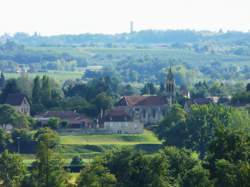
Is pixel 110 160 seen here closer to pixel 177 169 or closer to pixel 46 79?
pixel 177 169

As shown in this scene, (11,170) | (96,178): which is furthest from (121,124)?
(96,178)

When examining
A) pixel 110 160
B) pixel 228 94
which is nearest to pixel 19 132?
pixel 110 160

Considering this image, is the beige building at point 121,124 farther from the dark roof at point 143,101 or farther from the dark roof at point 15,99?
the dark roof at point 143,101

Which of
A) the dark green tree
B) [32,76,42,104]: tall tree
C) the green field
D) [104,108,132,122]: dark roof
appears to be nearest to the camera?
the dark green tree

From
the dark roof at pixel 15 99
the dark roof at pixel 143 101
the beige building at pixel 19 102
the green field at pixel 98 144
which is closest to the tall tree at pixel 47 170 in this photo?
the green field at pixel 98 144

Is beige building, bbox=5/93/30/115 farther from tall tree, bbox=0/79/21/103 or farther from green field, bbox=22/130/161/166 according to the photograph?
green field, bbox=22/130/161/166

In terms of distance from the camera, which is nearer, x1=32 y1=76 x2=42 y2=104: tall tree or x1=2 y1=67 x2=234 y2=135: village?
x1=2 y1=67 x2=234 y2=135: village

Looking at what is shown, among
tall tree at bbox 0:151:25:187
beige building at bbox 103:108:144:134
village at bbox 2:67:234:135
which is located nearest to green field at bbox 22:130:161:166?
beige building at bbox 103:108:144:134

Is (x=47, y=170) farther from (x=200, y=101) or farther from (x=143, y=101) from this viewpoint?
(x=200, y=101)
